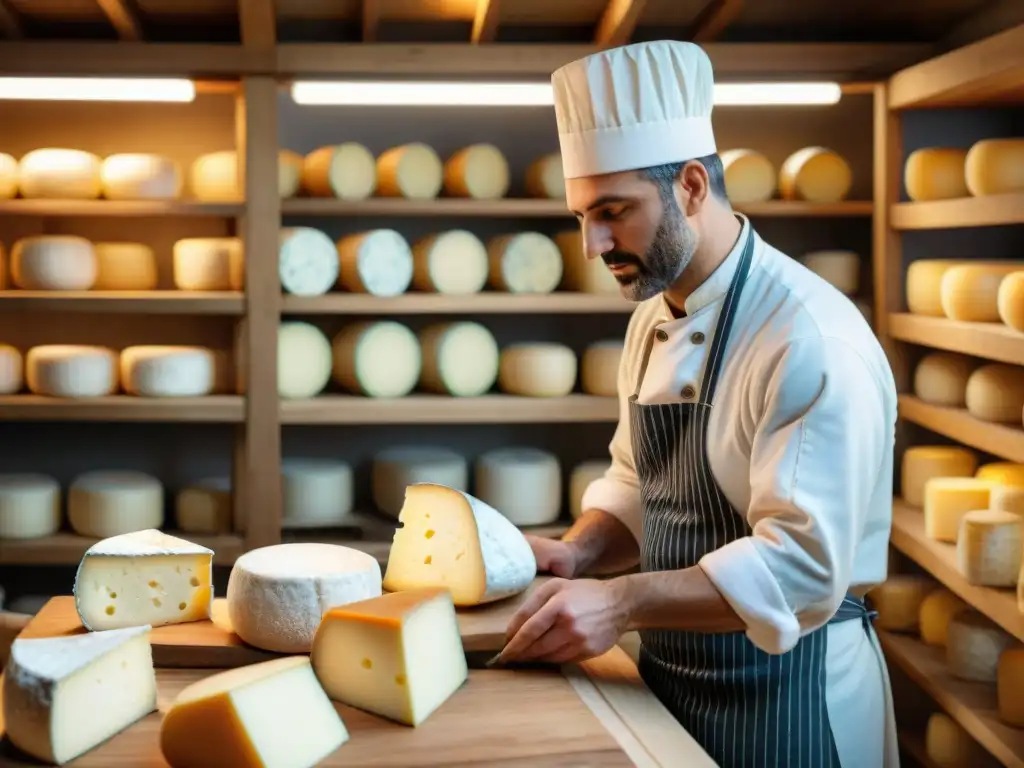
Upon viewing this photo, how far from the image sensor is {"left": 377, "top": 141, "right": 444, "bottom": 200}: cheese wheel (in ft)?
12.0

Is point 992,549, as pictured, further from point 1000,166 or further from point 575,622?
point 575,622

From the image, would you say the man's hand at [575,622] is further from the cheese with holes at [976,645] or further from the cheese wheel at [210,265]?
the cheese wheel at [210,265]

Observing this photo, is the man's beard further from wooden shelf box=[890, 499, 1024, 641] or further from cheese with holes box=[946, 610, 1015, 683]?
cheese with holes box=[946, 610, 1015, 683]

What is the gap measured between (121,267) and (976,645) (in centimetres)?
269

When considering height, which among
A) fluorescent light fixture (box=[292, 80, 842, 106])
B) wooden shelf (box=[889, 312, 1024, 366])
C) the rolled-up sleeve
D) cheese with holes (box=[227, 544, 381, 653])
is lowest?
cheese with holes (box=[227, 544, 381, 653])

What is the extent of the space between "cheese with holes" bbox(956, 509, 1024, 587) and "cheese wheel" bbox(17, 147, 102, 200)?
8.71 feet

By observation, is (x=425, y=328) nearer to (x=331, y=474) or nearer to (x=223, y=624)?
(x=331, y=474)

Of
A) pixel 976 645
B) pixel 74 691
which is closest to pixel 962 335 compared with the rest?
pixel 976 645

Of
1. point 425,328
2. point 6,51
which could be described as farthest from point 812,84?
point 6,51

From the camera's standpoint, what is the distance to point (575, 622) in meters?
1.60

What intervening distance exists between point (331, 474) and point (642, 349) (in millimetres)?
1891

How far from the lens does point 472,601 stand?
185cm

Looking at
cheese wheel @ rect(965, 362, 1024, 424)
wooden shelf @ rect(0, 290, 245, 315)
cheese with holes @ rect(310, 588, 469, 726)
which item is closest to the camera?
cheese with holes @ rect(310, 588, 469, 726)

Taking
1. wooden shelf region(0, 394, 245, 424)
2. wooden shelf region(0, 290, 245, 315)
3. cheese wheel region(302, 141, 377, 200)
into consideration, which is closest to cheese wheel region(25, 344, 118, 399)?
wooden shelf region(0, 394, 245, 424)
